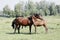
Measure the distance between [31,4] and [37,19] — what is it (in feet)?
312

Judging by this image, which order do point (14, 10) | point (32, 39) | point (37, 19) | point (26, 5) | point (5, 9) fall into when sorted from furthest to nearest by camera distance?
point (5, 9) < point (26, 5) < point (14, 10) < point (37, 19) < point (32, 39)

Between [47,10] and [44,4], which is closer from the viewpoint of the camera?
[47,10]

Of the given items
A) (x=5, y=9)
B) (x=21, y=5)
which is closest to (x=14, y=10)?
(x=21, y=5)

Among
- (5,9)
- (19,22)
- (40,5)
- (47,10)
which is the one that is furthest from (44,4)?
(19,22)

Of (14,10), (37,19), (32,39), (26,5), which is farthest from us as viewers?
(26,5)

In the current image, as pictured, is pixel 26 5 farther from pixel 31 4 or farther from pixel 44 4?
pixel 44 4

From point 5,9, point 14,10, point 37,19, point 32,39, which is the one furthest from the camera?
point 5,9

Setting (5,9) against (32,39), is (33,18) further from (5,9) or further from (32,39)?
(5,9)

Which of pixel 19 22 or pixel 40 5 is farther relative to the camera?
pixel 40 5

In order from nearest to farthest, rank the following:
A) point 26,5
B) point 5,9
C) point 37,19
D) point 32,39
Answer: point 32,39
point 37,19
point 26,5
point 5,9

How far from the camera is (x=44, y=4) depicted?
12862cm

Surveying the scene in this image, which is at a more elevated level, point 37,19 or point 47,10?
point 37,19

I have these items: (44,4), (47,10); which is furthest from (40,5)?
(47,10)

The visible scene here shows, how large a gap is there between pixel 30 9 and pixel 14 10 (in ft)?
29.0
